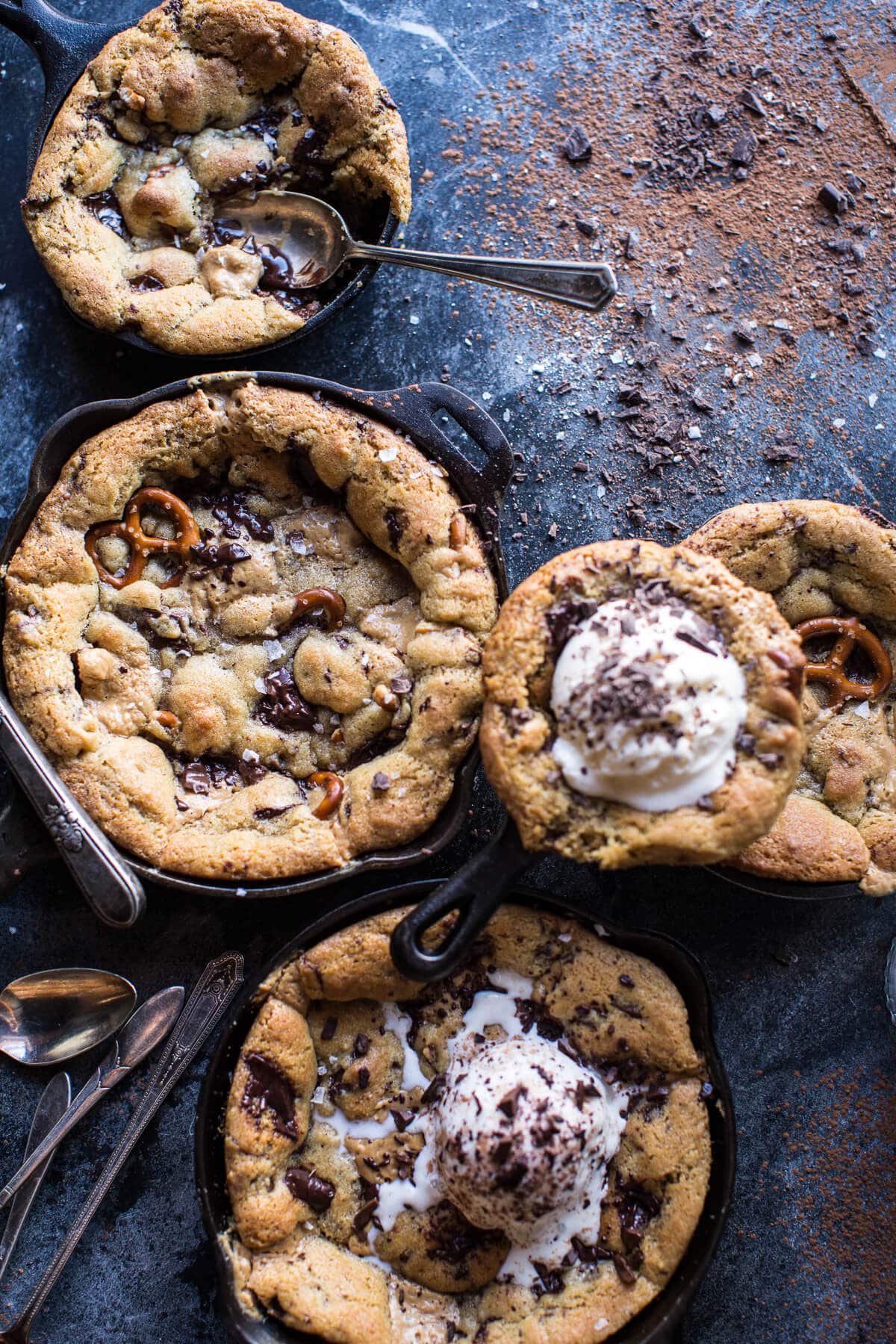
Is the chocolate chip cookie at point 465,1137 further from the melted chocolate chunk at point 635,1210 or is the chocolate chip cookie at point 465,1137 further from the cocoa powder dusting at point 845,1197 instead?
the cocoa powder dusting at point 845,1197

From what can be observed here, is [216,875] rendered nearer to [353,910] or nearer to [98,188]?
[353,910]

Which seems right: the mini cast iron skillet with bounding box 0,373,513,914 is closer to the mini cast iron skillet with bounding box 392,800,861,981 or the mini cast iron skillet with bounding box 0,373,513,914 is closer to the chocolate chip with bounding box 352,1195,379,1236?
the mini cast iron skillet with bounding box 392,800,861,981

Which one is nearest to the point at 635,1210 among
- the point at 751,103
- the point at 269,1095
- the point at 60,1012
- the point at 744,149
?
the point at 269,1095

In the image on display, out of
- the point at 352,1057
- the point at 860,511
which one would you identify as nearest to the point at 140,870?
the point at 352,1057

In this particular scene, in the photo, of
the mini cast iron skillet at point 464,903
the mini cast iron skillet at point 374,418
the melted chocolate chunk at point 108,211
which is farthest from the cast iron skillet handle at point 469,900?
the melted chocolate chunk at point 108,211

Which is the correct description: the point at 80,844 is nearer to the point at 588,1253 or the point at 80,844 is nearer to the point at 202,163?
the point at 588,1253

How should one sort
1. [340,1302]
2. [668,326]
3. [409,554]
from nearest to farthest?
[340,1302] < [409,554] < [668,326]
